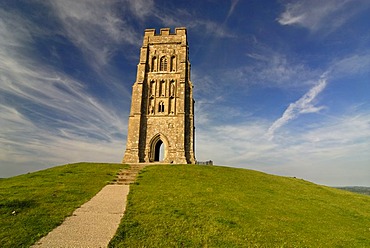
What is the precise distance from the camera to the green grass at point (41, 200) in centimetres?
961

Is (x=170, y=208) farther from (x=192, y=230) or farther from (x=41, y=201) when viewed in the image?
(x=41, y=201)

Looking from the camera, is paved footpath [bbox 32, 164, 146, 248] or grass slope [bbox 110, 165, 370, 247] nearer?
paved footpath [bbox 32, 164, 146, 248]

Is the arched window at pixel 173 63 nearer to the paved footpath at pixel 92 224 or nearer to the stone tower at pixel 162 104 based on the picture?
the stone tower at pixel 162 104

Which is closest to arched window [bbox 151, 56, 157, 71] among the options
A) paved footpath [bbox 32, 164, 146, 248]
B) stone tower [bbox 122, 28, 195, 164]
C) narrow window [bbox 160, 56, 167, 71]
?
stone tower [bbox 122, 28, 195, 164]

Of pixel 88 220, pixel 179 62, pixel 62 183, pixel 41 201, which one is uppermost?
pixel 179 62

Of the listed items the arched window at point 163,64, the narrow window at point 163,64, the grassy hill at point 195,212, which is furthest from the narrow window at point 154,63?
the grassy hill at point 195,212

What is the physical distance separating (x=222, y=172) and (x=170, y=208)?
13.4 meters

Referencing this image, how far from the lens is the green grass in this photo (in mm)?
9615

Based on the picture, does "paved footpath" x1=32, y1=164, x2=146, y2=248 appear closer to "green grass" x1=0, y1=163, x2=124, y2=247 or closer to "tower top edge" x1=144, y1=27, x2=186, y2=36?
"green grass" x1=0, y1=163, x2=124, y2=247

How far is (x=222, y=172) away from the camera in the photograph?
1019 inches

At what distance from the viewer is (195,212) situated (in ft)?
43.5

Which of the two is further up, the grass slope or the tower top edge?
the tower top edge

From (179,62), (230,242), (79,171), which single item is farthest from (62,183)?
(179,62)

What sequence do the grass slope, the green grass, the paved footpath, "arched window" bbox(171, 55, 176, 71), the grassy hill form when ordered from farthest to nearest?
1. "arched window" bbox(171, 55, 176, 71)
2. the grass slope
3. the grassy hill
4. the green grass
5. the paved footpath
